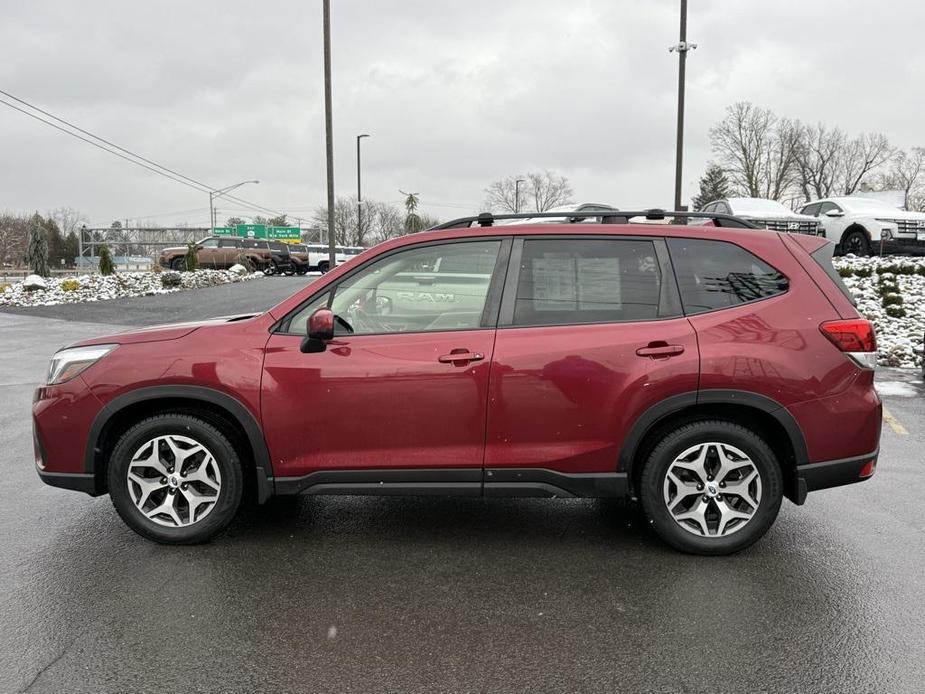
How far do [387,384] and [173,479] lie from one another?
1344 millimetres

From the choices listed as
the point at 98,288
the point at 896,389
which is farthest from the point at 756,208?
the point at 98,288

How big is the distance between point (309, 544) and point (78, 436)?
1406 mm

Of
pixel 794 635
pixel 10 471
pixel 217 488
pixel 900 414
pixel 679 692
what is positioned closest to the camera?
pixel 679 692

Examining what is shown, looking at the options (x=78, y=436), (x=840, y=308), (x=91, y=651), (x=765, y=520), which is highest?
(x=840, y=308)

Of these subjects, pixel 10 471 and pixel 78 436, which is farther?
pixel 10 471

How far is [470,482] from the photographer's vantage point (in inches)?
150

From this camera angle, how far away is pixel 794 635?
306cm

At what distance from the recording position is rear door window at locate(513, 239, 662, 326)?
3826 mm

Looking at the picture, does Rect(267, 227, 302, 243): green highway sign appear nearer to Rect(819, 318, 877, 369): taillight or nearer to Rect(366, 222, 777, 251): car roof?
Rect(366, 222, 777, 251): car roof

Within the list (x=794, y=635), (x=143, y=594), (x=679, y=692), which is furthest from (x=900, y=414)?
(x=143, y=594)

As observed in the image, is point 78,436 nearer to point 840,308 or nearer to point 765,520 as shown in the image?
point 765,520

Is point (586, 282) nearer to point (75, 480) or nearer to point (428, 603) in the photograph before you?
point (428, 603)

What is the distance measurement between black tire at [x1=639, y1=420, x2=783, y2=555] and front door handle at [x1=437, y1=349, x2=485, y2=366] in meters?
1.08

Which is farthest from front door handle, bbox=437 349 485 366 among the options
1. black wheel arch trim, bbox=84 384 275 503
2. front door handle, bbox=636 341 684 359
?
black wheel arch trim, bbox=84 384 275 503
